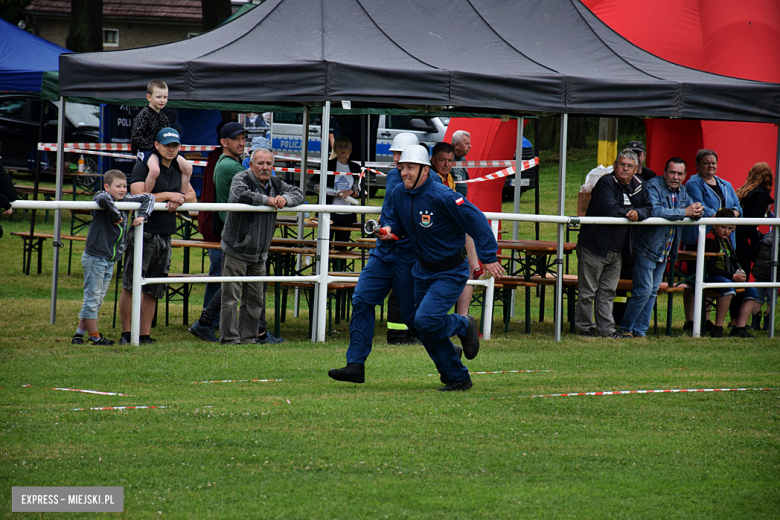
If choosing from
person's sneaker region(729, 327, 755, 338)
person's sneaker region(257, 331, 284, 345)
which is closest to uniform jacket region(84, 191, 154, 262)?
person's sneaker region(257, 331, 284, 345)

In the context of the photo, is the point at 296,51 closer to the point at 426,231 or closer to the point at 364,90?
the point at 364,90

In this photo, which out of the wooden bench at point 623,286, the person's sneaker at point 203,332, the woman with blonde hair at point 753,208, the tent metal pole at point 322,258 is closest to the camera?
the tent metal pole at point 322,258

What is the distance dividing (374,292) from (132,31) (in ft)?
127

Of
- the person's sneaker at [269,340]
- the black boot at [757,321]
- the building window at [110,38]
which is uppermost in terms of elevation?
the building window at [110,38]

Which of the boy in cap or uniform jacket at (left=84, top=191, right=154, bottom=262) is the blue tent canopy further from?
uniform jacket at (left=84, top=191, right=154, bottom=262)

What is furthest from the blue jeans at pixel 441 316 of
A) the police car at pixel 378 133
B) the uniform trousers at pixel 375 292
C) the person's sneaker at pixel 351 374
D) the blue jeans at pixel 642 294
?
the police car at pixel 378 133

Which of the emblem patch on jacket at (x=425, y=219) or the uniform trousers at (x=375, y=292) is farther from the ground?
the emblem patch on jacket at (x=425, y=219)

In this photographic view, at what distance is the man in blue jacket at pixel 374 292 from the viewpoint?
22.9 ft

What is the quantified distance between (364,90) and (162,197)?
2219 millimetres

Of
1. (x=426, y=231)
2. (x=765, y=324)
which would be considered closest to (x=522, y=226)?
(x=765, y=324)

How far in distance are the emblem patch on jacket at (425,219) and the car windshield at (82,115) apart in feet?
64.6

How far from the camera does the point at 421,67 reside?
9.43 metres

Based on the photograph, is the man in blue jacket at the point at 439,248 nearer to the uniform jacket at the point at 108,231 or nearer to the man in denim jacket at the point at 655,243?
the uniform jacket at the point at 108,231

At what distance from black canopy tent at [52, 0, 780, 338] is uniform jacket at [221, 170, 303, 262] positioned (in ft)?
2.98
